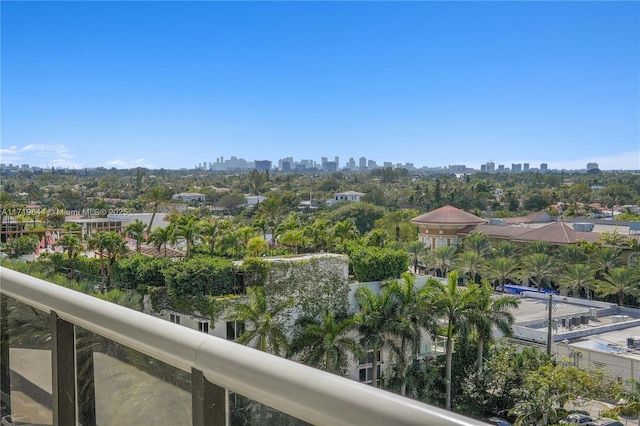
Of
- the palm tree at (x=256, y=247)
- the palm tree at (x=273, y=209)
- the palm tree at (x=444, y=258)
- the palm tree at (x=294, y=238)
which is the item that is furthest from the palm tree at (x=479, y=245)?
the palm tree at (x=256, y=247)

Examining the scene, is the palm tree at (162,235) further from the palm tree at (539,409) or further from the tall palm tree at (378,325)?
the palm tree at (539,409)

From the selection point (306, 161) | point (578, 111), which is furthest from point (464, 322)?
point (306, 161)

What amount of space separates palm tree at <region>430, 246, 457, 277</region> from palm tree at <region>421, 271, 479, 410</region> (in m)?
17.2

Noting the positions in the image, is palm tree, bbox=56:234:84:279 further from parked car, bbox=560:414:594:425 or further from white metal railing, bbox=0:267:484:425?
white metal railing, bbox=0:267:484:425

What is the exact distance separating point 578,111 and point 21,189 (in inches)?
2765

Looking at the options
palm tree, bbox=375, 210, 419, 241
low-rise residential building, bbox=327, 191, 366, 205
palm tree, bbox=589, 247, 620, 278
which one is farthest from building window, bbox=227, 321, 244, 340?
low-rise residential building, bbox=327, 191, 366, 205

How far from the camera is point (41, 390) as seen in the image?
1.23 m

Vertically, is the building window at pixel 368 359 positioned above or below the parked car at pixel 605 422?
above

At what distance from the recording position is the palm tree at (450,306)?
1551 cm

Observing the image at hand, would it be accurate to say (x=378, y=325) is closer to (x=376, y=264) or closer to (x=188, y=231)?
(x=376, y=264)

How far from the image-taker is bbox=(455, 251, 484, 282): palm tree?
3142 centimetres

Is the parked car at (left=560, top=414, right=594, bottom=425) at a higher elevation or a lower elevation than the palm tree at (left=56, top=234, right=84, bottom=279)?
lower

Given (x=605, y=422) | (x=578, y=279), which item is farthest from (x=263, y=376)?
(x=578, y=279)

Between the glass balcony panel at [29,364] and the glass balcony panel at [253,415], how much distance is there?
1.80 ft
